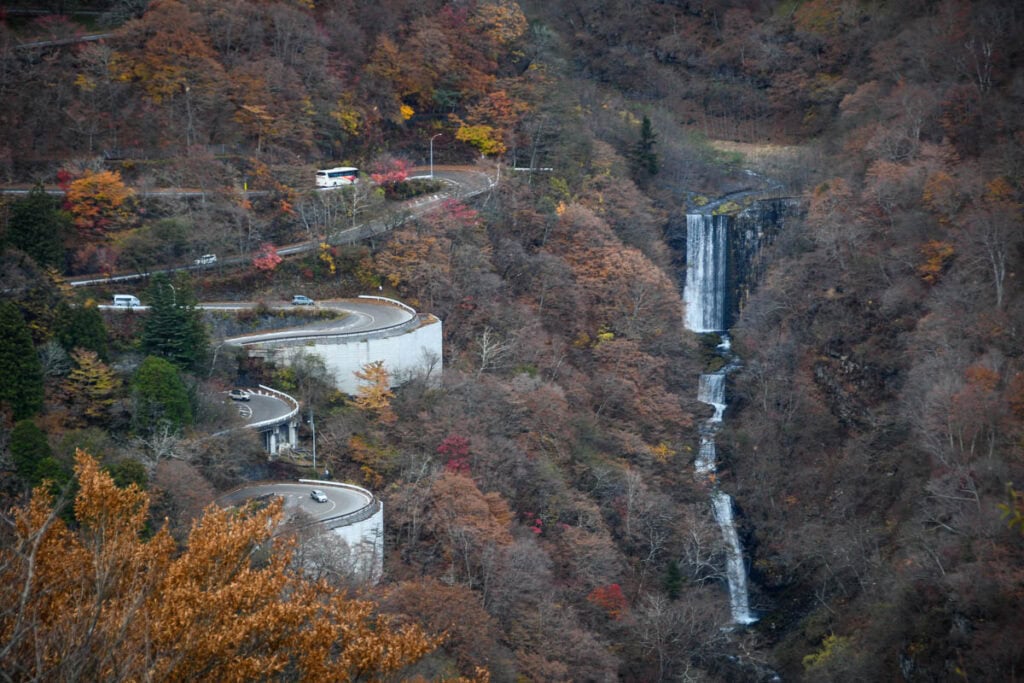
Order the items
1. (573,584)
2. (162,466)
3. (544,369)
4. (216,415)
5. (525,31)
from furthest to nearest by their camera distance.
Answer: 1. (525,31)
2. (544,369)
3. (573,584)
4. (216,415)
5. (162,466)

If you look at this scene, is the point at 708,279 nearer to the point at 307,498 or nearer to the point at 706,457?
the point at 706,457

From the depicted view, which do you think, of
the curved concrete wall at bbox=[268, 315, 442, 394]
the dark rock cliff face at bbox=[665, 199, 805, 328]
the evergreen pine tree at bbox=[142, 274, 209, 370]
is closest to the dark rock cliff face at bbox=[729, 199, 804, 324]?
the dark rock cliff face at bbox=[665, 199, 805, 328]

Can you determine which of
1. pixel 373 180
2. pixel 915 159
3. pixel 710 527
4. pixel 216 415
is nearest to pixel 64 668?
pixel 216 415

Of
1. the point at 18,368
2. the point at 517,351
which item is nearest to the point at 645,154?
the point at 517,351

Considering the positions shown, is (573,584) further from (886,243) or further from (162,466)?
(886,243)

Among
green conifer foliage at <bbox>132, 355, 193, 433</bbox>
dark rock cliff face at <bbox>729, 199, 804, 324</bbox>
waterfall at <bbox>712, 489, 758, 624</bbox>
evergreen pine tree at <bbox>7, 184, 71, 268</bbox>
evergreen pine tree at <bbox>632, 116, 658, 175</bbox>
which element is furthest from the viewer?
evergreen pine tree at <bbox>632, 116, 658, 175</bbox>

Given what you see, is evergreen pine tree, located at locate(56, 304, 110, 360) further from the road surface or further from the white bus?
the white bus

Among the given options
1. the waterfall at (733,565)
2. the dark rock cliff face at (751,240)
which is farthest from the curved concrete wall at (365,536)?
the dark rock cliff face at (751,240)
